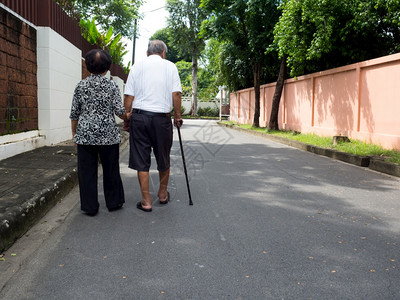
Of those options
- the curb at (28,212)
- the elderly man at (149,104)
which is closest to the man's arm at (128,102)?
the elderly man at (149,104)

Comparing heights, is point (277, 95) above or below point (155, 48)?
above

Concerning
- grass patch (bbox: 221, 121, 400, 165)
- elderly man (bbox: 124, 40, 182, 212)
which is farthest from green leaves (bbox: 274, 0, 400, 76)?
elderly man (bbox: 124, 40, 182, 212)

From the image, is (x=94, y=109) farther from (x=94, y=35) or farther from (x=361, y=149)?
(x=94, y=35)

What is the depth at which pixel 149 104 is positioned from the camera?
15.4 feet

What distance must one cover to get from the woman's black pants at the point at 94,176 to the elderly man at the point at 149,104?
0.77 feet

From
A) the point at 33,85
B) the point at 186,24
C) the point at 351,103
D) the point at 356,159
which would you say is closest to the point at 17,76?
the point at 33,85

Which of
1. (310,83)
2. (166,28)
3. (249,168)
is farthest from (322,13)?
(166,28)

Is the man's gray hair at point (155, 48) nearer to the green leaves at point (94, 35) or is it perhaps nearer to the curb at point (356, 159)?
the curb at point (356, 159)

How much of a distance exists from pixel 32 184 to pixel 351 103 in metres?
9.58

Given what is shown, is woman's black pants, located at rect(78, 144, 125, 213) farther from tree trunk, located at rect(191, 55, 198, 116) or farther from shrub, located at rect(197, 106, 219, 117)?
shrub, located at rect(197, 106, 219, 117)

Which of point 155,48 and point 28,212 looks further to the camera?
point 155,48

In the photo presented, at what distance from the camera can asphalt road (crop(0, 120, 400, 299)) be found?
2.76 m

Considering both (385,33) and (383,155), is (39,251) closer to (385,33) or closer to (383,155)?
(383,155)

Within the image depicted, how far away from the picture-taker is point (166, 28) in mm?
41938
